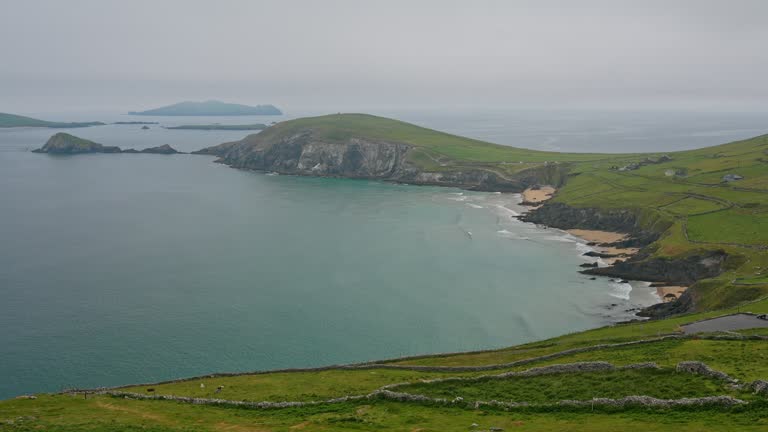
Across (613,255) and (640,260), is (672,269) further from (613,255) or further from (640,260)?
(613,255)

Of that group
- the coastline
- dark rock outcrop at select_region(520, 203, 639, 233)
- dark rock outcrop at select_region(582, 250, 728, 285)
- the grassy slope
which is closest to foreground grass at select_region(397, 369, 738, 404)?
the grassy slope

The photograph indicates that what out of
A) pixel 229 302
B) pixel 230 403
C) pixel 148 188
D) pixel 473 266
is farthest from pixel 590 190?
pixel 148 188

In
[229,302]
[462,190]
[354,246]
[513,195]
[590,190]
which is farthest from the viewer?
[462,190]

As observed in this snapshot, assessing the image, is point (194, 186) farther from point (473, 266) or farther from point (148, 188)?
point (473, 266)

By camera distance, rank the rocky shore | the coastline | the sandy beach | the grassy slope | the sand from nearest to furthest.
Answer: the grassy slope < the rocky shore < the coastline < the sandy beach < the sand

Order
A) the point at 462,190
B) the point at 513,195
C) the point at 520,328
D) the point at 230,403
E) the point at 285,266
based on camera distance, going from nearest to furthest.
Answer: the point at 230,403 → the point at 520,328 → the point at 285,266 → the point at 513,195 → the point at 462,190

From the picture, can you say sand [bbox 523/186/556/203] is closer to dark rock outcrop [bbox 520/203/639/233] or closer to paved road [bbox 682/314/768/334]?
dark rock outcrop [bbox 520/203/639/233]

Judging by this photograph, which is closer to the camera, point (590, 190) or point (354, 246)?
point (354, 246)
